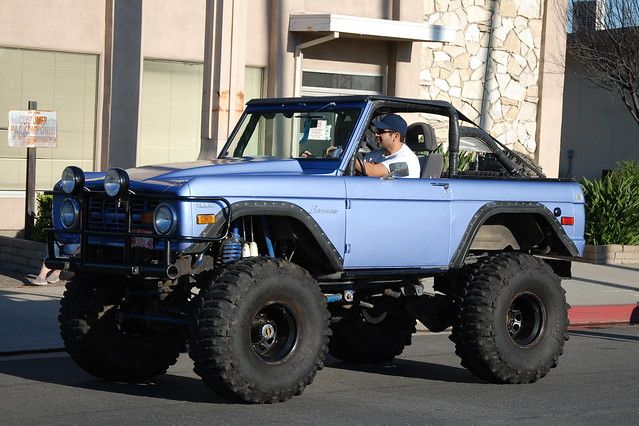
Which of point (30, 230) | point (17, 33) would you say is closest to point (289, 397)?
point (30, 230)

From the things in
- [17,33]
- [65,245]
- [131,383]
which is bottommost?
[131,383]

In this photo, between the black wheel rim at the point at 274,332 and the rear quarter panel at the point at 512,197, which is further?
the rear quarter panel at the point at 512,197

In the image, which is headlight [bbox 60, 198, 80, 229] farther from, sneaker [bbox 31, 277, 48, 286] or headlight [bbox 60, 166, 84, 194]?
sneaker [bbox 31, 277, 48, 286]

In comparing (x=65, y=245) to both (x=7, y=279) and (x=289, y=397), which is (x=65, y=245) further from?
(x=7, y=279)

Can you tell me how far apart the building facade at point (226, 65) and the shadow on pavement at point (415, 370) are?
5.17 m

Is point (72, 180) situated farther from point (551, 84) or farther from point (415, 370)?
point (551, 84)

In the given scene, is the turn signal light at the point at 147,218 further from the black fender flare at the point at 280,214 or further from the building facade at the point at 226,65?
the building facade at the point at 226,65

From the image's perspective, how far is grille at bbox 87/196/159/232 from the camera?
809cm

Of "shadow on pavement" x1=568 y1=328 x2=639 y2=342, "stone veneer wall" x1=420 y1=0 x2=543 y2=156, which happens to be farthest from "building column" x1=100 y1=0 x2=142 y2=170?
"shadow on pavement" x1=568 y1=328 x2=639 y2=342

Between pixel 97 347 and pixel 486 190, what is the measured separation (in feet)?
10.3

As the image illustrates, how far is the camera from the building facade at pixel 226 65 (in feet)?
55.4

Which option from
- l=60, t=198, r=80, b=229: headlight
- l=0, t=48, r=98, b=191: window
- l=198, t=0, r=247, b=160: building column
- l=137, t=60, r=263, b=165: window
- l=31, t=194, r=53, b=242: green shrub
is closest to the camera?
l=60, t=198, r=80, b=229: headlight

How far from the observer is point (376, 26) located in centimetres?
1911

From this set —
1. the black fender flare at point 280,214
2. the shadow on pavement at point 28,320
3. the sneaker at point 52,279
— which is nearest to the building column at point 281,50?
the sneaker at point 52,279
